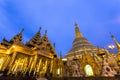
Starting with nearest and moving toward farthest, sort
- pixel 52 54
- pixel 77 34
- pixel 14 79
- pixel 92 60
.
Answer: pixel 14 79 < pixel 52 54 < pixel 92 60 < pixel 77 34

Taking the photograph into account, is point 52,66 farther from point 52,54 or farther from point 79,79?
point 79,79

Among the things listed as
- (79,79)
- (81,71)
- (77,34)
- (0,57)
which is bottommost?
(79,79)

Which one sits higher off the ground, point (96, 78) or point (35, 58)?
point (35, 58)

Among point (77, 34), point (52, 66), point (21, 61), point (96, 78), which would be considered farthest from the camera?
point (77, 34)

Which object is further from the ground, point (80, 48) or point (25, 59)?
point (80, 48)

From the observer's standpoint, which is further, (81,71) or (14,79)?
(81,71)

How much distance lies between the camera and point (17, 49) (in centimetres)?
Result: 1667

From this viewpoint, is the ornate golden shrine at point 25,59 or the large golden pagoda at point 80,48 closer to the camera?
the ornate golden shrine at point 25,59

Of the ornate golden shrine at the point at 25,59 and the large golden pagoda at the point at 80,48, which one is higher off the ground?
the large golden pagoda at the point at 80,48

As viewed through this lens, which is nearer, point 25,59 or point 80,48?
point 25,59

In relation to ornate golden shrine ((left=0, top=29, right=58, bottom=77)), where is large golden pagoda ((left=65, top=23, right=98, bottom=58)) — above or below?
above

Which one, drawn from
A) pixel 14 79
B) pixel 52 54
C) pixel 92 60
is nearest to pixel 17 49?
pixel 52 54

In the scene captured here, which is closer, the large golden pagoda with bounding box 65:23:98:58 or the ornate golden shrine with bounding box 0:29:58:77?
the ornate golden shrine with bounding box 0:29:58:77

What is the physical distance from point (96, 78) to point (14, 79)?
7.25m
